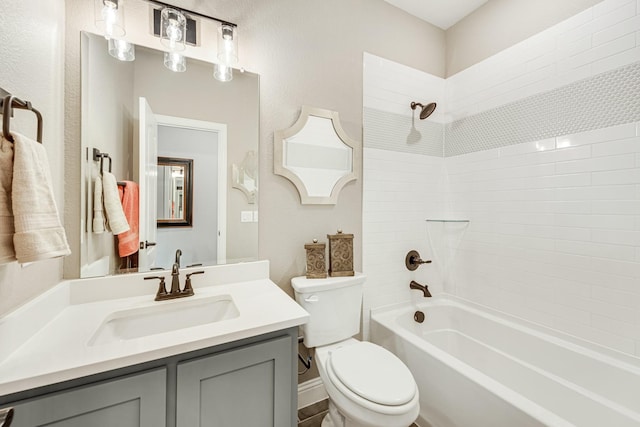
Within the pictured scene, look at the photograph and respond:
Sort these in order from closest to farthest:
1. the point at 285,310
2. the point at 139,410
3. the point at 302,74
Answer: the point at 139,410, the point at 285,310, the point at 302,74

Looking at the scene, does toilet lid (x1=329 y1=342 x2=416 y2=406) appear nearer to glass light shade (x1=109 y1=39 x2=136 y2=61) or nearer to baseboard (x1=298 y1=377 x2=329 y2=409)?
baseboard (x1=298 y1=377 x2=329 y2=409)

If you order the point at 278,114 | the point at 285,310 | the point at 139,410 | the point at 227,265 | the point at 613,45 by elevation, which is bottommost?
the point at 139,410

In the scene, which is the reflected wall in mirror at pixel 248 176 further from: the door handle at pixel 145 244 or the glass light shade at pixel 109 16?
the glass light shade at pixel 109 16

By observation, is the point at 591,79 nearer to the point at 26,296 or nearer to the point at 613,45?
the point at 613,45

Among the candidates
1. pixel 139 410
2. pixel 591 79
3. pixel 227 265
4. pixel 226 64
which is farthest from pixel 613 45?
pixel 139 410

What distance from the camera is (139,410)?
0.80 meters

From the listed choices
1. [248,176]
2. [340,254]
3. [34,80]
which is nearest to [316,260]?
[340,254]

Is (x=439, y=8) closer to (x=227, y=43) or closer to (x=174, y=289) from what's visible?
(x=227, y=43)

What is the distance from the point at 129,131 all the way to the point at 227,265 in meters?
0.80

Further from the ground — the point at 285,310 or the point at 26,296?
the point at 26,296

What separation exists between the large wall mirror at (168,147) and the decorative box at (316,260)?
12.5 inches

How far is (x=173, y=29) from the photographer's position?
1.33m

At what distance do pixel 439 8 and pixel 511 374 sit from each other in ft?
8.59

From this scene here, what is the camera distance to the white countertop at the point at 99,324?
726 millimetres
